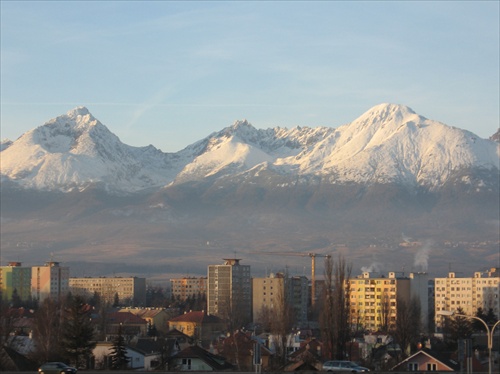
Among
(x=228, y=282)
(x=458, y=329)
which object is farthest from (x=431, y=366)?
(x=228, y=282)

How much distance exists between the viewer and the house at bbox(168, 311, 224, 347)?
118 metres

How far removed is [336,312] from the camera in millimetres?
73062

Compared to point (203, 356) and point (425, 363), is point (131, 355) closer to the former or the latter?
point (203, 356)

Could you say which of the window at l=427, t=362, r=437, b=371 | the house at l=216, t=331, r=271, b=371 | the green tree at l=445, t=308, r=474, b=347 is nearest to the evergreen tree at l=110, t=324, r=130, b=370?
the house at l=216, t=331, r=271, b=371

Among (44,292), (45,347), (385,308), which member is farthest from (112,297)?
(45,347)

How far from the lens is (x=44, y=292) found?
197375mm

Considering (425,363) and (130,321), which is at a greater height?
(130,321)

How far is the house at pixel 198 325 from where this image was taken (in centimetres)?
11788

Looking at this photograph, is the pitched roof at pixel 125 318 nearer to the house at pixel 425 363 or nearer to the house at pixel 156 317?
the house at pixel 156 317

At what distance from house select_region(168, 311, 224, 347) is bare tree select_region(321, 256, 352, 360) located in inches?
1478

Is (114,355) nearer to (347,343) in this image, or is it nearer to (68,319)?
(68,319)

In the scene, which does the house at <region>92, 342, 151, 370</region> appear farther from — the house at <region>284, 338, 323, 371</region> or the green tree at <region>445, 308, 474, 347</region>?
the green tree at <region>445, 308, 474, 347</region>

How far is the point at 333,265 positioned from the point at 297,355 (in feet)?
37.0

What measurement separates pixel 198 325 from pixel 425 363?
5999 cm
